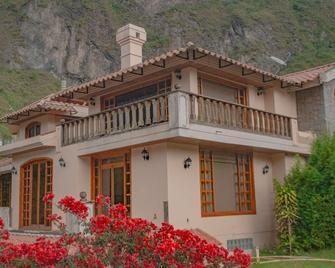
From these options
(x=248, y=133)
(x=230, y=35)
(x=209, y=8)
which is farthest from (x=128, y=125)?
(x=209, y=8)

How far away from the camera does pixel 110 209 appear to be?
6910mm

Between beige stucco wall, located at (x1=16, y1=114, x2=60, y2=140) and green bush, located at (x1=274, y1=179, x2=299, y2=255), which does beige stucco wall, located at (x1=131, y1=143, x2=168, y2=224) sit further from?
beige stucco wall, located at (x1=16, y1=114, x2=60, y2=140)

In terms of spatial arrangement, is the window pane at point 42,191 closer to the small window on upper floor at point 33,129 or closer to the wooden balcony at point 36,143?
the wooden balcony at point 36,143

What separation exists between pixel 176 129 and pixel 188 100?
898 mm

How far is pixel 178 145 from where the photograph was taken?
43.5ft

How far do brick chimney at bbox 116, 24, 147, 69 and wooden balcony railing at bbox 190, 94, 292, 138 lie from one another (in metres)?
5.49

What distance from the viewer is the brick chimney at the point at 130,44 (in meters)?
17.8

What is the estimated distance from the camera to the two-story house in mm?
12898

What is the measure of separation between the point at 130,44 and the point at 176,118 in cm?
687

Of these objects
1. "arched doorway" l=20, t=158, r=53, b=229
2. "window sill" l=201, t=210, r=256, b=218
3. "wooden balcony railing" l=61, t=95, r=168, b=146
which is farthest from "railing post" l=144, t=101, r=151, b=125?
"arched doorway" l=20, t=158, r=53, b=229

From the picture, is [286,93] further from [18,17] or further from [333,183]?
[18,17]

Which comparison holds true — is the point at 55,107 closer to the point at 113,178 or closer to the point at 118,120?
the point at 113,178

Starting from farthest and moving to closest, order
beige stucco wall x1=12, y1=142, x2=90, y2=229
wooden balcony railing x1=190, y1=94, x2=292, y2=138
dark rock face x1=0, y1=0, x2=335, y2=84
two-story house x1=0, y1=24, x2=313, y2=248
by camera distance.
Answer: dark rock face x1=0, y1=0, x2=335, y2=84
beige stucco wall x1=12, y1=142, x2=90, y2=229
two-story house x1=0, y1=24, x2=313, y2=248
wooden balcony railing x1=190, y1=94, x2=292, y2=138

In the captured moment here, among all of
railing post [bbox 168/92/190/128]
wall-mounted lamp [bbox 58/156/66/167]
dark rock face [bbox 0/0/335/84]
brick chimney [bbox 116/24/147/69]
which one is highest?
dark rock face [bbox 0/0/335/84]
